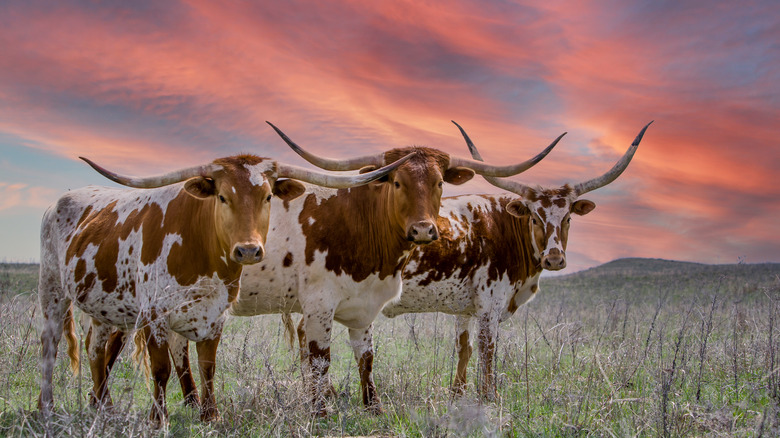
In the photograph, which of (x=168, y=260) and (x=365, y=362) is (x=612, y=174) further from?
(x=168, y=260)

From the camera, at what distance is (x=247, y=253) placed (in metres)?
4.34

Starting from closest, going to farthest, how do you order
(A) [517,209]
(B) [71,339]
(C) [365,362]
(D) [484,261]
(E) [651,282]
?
(C) [365,362]
(B) [71,339]
(D) [484,261]
(A) [517,209]
(E) [651,282]

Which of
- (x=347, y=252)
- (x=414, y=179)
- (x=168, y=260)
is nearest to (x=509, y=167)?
(x=414, y=179)

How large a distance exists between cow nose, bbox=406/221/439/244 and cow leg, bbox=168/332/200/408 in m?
2.40

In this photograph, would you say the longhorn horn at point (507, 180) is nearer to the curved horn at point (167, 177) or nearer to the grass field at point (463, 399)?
the grass field at point (463, 399)

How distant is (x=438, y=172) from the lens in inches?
225

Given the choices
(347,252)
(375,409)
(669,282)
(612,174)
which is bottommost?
(375,409)

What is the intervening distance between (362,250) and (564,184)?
11.1 ft

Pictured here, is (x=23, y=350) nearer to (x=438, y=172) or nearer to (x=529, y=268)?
(x=438, y=172)

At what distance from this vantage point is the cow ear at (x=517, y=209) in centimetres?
742

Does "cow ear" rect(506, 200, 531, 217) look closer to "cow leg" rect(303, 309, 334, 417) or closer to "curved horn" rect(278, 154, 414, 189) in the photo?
"curved horn" rect(278, 154, 414, 189)

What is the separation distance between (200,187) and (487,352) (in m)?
3.58

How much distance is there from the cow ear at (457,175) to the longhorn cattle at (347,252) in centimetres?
1

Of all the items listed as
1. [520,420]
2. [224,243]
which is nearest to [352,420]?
[520,420]
